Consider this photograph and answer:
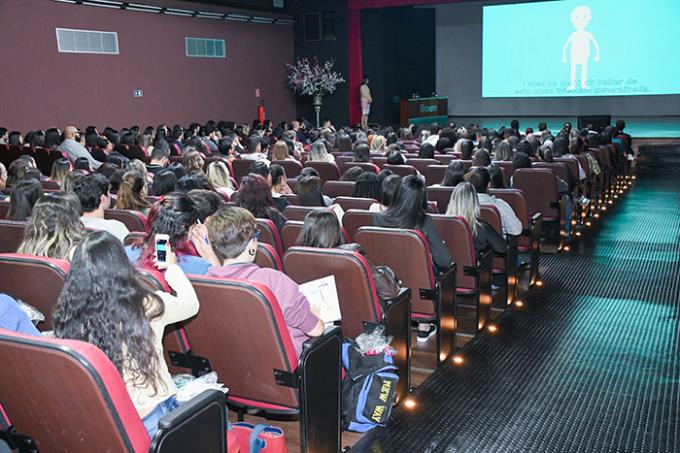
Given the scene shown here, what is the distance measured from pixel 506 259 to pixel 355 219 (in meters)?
1.18

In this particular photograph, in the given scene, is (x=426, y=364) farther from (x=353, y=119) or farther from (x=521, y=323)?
(x=353, y=119)

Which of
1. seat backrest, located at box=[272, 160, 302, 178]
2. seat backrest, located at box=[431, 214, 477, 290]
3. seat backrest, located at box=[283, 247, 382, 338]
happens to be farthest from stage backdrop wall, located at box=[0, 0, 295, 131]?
seat backrest, located at box=[283, 247, 382, 338]

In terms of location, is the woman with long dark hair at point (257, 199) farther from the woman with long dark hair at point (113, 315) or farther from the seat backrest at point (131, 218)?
the woman with long dark hair at point (113, 315)

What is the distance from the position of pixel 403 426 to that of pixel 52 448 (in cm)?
178

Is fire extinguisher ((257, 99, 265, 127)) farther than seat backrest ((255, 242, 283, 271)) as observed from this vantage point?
Yes

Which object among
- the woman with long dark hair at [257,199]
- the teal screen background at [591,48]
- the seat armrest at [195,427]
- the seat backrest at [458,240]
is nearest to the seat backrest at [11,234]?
the woman with long dark hair at [257,199]

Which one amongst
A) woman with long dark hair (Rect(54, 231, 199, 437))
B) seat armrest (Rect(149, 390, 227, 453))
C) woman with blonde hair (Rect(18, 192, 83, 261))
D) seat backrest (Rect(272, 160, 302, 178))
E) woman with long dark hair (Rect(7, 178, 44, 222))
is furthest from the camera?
seat backrest (Rect(272, 160, 302, 178))

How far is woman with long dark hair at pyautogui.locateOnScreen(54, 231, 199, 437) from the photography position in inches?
78.7

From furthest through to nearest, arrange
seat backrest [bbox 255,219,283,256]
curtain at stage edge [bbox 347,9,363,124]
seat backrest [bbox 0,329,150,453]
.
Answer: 1. curtain at stage edge [bbox 347,9,363,124]
2. seat backrest [bbox 255,219,283,256]
3. seat backrest [bbox 0,329,150,453]

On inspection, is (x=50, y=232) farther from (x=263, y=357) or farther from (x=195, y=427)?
(x=195, y=427)

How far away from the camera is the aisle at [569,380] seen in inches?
123

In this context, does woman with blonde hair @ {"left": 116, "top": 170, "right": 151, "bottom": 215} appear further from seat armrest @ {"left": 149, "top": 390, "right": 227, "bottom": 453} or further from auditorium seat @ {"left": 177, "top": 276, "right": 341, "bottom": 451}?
seat armrest @ {"left": 149, "top": 390, "right": 227, "bottom": 453}

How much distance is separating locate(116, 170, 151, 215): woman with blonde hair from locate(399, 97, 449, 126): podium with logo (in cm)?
1326

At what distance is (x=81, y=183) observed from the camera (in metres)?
4.11
